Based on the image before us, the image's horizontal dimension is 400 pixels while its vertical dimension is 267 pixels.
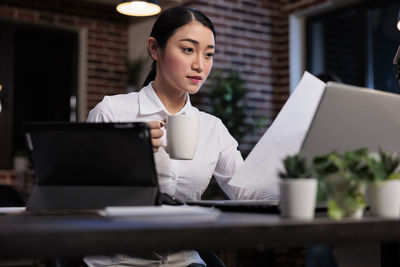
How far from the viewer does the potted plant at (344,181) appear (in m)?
0.89

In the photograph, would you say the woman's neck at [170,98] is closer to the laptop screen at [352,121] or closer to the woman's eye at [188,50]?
the woman's eye at [188,50]

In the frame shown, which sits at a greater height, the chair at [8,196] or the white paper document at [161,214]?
the white paper document at [161,214]

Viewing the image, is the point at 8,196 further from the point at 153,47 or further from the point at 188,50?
the point at 188,50

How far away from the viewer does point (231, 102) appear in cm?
492

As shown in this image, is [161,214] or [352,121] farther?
[352,121]

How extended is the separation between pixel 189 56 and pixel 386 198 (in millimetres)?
861

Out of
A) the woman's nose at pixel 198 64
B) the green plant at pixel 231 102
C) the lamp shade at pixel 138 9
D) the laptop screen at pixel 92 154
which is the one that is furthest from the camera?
the green plant at pixel 231 102

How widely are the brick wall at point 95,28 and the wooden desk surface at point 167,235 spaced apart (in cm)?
480

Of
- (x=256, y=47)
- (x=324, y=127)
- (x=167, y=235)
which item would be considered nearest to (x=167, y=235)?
(x=167, y=235)

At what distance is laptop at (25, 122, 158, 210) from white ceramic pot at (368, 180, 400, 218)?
0.41 meters

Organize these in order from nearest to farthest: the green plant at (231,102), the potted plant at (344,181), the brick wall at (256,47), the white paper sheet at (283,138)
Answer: the potted plant at (344,181) → the white paper sheet at (283,138) → the green plant at (231,102) → the brick wall at (256,47)

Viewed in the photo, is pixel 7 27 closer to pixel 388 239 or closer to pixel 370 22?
pixel 370 22

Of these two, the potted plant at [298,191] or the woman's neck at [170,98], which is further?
the woman's neck at [170,98]

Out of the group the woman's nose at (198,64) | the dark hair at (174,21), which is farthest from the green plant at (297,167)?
the dark hair at (174,21)
